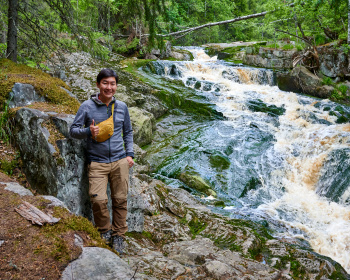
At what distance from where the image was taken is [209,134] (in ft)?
35.7

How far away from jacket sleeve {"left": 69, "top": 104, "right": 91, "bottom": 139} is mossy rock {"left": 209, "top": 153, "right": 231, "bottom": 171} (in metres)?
6.23

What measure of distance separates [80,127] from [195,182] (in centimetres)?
532

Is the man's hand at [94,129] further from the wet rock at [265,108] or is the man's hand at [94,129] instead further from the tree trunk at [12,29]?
the wet rock at [265,108]

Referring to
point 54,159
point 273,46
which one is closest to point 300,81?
point 273,46

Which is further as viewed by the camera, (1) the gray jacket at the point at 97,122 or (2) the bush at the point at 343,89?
(2) the bush at the point at 343,89

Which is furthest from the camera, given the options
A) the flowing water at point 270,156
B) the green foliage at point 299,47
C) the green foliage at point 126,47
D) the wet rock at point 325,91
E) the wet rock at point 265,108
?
the green foliage at point 126,47

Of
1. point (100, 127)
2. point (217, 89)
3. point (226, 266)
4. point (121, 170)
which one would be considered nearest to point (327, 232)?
point (226, 266)

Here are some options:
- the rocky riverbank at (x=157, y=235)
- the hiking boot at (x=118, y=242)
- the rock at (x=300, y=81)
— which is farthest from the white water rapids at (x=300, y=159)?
the hiking boot at (x=118, y=242)

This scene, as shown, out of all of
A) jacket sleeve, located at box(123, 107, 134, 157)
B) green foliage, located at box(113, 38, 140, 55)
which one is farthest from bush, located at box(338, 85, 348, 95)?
jacket sleeve, located at box(123, 107, 134, 157)

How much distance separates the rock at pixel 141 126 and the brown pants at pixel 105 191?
5.89m

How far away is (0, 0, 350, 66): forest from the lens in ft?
16.0

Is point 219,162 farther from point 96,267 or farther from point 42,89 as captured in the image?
point 96,267

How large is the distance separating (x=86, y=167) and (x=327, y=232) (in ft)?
18.8

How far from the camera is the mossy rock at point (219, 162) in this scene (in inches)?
352
